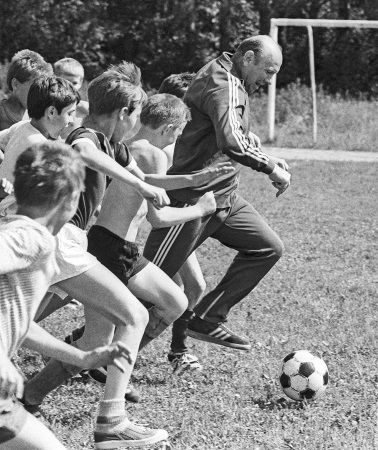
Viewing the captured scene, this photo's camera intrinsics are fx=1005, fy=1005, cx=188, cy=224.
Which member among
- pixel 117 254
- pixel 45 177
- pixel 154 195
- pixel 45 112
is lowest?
pixel 117 254

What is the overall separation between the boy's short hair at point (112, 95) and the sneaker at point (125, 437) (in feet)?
4.88

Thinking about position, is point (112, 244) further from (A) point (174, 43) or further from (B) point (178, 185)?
(A) point (174, 43)

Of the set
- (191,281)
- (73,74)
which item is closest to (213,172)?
(191,281)

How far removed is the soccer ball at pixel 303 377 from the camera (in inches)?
211

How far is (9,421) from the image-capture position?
3.32 metres

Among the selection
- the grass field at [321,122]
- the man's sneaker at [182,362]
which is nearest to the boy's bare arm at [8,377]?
the man's sneaker at [182,362]

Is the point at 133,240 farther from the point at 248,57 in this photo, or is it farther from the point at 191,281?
the point at 248,57

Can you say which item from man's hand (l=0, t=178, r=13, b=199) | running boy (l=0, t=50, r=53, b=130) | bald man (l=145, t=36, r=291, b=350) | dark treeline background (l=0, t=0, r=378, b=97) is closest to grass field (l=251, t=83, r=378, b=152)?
dark treeline background (l=0, t=0, r=378, b=97)

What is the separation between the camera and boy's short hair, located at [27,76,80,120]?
507cm

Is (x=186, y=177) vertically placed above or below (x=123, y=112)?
below

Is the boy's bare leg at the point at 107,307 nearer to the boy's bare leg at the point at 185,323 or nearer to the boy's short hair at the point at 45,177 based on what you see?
the boy's short hair at the point at 45,177

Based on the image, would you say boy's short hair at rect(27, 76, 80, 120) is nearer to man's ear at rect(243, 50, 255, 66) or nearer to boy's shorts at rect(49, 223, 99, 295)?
boy's shorts at rect(49, 223, 99, 295)

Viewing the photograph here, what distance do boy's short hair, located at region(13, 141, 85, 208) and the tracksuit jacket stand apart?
239 centimetres

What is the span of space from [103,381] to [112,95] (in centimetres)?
170
